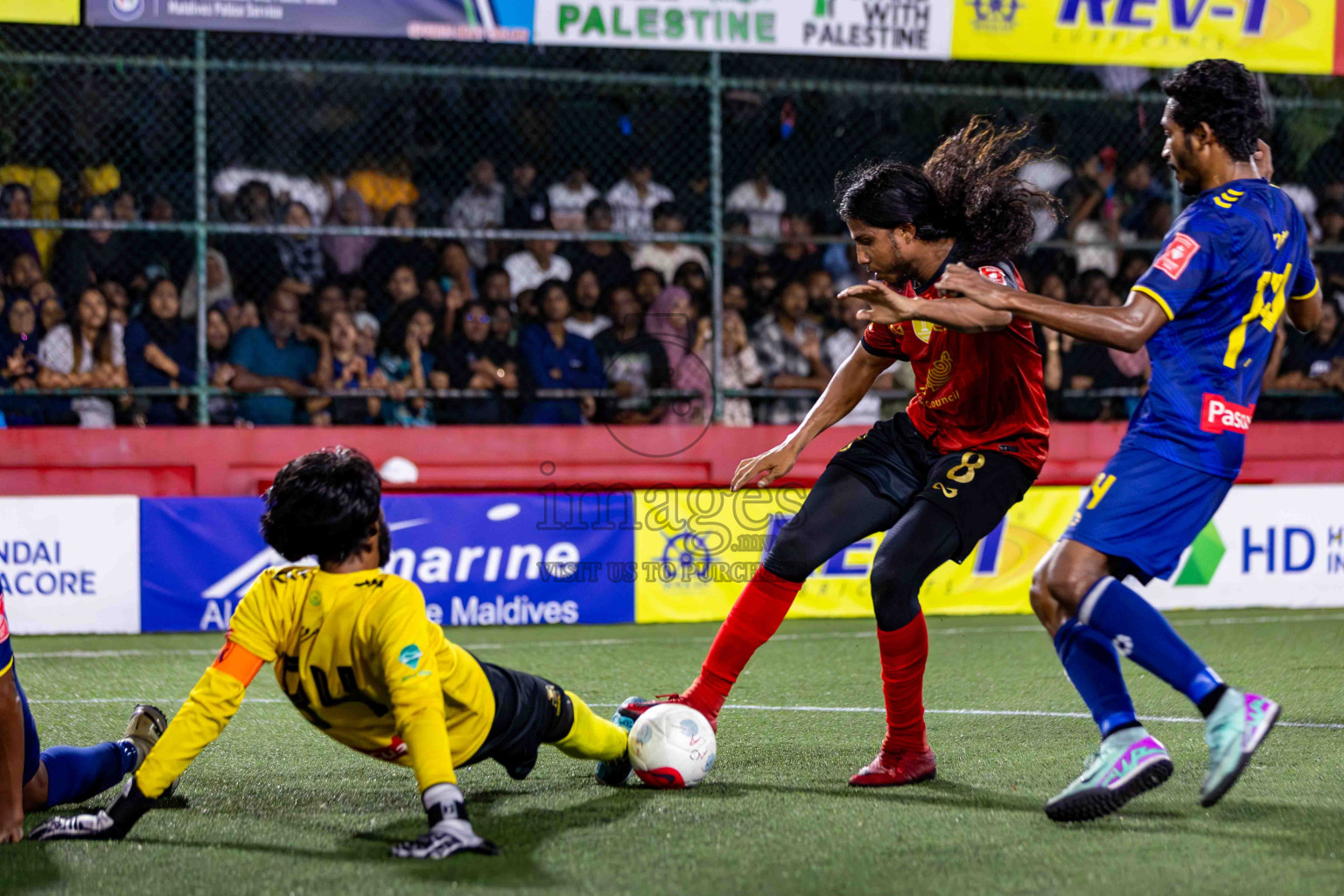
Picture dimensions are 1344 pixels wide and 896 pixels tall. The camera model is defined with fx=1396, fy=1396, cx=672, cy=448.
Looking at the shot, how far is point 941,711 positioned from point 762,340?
558cm

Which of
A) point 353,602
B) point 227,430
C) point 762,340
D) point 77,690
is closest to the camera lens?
point 353,602

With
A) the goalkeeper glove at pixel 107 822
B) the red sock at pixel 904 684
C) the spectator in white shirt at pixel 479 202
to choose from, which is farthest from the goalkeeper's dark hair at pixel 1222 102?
the spectator in white shirt at pixel 479 202

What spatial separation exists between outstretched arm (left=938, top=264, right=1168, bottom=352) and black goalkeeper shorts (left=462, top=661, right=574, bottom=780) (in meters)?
1.51

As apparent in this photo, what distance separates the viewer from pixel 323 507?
3295 millimetres

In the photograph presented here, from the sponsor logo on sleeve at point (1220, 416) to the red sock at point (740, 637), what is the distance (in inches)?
51.5

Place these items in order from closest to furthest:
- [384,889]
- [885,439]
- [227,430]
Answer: [384,889], [885,439], [227,430]

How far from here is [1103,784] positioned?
344cm

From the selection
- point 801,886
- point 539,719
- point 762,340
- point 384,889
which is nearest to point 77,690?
point 539,719

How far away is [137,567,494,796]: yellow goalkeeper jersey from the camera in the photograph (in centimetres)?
324

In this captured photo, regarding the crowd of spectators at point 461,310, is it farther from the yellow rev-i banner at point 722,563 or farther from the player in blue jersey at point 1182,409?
the player in blue jersey at point 1182,409

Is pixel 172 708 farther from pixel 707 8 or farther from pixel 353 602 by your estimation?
pixel 707 8

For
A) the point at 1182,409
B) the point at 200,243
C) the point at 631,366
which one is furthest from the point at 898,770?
the point at 200,243

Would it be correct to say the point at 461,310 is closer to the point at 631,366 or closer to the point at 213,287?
the point at 631,366

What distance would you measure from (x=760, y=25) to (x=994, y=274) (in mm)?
6524
